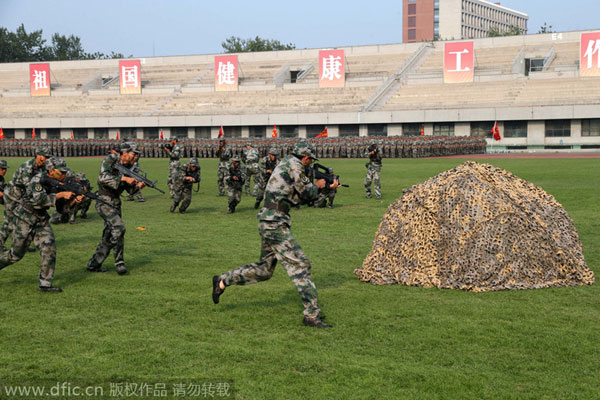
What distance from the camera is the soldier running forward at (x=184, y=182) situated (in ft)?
57.2

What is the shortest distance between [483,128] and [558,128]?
5.68m

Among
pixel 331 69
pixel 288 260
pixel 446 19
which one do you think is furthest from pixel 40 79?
pixel 446 19

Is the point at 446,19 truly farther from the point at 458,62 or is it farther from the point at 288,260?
the point at 288,260

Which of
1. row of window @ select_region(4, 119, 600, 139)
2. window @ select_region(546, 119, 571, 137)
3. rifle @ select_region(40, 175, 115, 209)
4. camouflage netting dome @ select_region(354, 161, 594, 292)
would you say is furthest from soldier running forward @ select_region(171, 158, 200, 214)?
window @ select_region(546, 119, 571, 137)

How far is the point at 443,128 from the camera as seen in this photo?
5416 cm

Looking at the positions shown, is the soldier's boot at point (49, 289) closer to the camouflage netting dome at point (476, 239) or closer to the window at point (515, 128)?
the camouflage netting dome at point (476, 239)

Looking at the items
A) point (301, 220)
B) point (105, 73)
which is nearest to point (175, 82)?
point (105, 73)

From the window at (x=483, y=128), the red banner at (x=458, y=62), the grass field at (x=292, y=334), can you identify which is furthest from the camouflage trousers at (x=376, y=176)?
the red banner at (x=458, y=62)

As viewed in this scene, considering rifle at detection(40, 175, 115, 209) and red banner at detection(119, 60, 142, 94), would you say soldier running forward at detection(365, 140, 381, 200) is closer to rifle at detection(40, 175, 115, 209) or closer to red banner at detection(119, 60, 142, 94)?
rifle at detection(40, 175, 115, 209)

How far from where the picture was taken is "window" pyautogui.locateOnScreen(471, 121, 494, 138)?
5247cm

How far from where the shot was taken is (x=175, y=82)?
68688 millimetres

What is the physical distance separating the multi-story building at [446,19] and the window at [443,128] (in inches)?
3789

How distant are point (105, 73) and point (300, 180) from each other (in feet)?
235

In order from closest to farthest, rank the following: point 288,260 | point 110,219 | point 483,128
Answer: point 288,260 → point 110,219 → point 483,128
